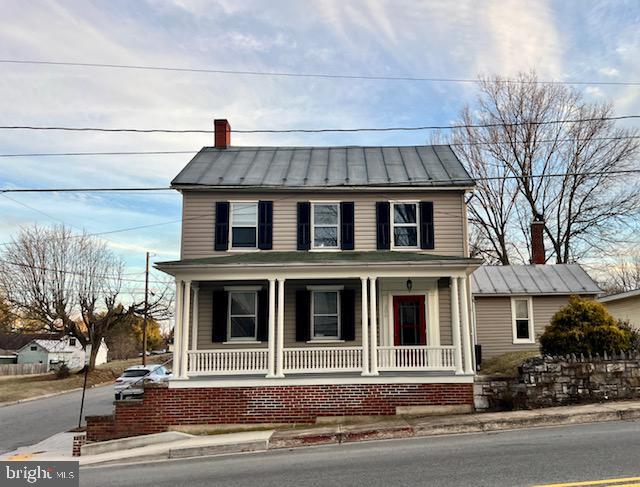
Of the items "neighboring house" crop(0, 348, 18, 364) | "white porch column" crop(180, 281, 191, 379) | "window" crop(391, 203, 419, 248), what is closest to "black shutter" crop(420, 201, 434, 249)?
"window" crop(391, 203, 419, 248)

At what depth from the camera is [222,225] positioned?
15320 mm

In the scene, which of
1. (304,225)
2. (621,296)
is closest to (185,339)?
(304,225)

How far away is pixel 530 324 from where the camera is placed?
63.6 feet

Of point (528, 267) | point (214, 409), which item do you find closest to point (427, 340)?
point (214, 409)

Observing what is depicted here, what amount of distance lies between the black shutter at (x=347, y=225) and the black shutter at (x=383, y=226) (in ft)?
2.52

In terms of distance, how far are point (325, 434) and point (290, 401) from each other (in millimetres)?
1884

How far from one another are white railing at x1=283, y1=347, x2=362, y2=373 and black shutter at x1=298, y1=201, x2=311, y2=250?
3577 mm

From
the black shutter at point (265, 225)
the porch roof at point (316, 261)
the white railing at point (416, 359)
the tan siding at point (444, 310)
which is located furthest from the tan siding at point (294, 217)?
the white railing at point (416, 359)

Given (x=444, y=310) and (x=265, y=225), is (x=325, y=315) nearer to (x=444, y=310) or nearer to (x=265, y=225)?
(x=265, y=225)

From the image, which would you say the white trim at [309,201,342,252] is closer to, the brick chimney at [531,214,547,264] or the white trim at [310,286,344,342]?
the white trim at [310,286,344,342]

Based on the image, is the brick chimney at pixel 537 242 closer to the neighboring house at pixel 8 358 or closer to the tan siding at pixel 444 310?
the tan siding at pixel 444 310

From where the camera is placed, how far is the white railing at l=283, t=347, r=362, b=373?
12672 millimetres

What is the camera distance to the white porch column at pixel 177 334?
1229 centimetres
